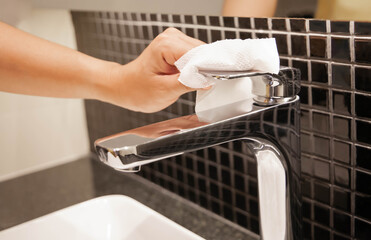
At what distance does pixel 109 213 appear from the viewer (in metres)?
0.87

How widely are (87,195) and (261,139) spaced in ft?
1.99

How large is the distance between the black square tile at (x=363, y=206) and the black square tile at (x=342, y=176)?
25 mm

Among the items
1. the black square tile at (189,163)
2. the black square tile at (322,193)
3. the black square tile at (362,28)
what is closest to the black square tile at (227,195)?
the black square tile at (189,163)

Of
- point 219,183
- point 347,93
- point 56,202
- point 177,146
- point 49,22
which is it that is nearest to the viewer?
point 177,146

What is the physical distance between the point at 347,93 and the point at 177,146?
281 mm

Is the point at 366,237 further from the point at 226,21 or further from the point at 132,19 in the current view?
the point at 132,19

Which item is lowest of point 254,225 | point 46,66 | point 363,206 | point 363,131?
point 254,225

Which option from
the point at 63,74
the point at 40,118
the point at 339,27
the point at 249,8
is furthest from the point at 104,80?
the point at 40,118

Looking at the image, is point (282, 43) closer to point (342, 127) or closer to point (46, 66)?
point (342, 127)

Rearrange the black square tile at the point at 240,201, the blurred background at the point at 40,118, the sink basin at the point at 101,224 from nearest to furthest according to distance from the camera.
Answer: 1. the sink basin at the point at 101,224
2. the black square tile at the point at 240,201
3. the blurred background at the point at 40,118

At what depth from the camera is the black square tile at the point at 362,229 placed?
2.24ft

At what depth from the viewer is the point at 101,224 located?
Answer: 0.86 metres

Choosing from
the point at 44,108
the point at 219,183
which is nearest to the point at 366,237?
the point at 219,183

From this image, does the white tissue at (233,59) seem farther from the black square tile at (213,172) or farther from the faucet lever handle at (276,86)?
the black square tile at (213,172)
